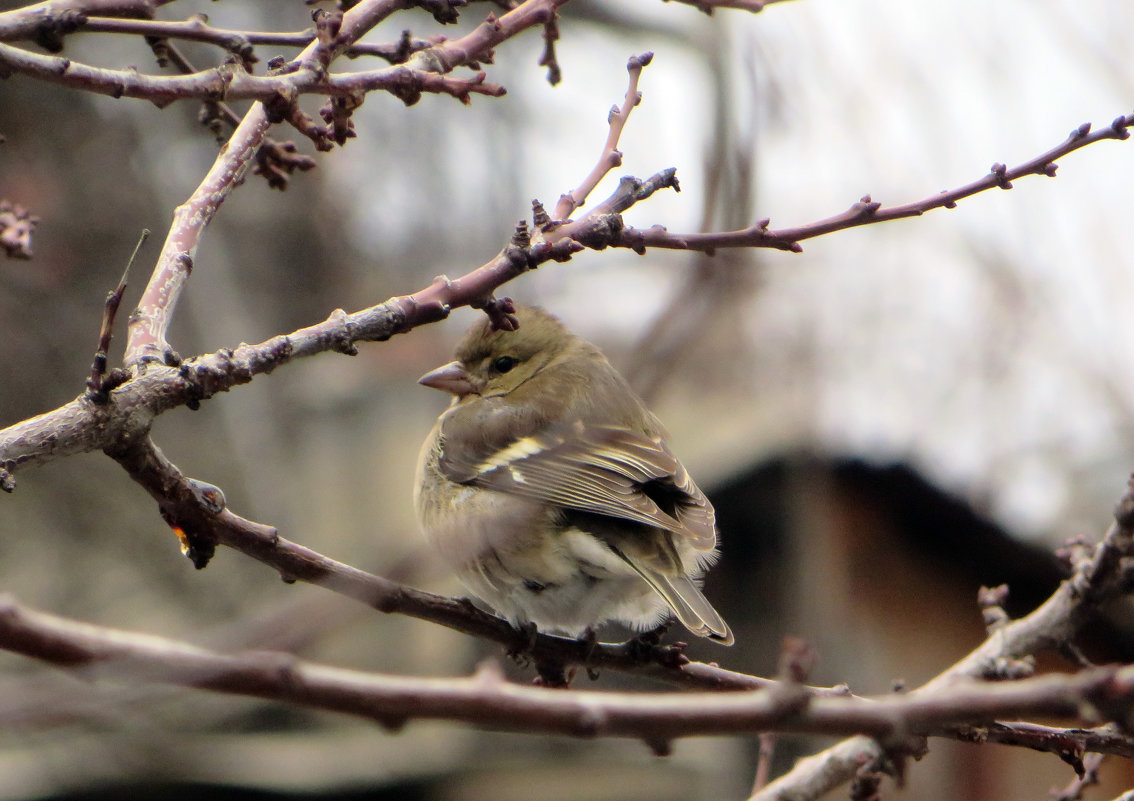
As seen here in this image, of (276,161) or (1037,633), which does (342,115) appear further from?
(1037,633)

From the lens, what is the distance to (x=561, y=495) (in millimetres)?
3566

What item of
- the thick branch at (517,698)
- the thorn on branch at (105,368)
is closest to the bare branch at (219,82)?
the thorn on branch at (105,368)

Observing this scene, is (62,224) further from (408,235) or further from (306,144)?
(408,235)

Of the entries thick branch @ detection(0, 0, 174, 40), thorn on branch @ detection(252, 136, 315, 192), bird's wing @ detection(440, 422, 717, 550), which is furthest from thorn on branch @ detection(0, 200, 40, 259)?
bird's wing @ detection(440, 422, 717, 550)

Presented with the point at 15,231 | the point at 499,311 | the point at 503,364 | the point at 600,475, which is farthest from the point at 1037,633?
the point at 15,231

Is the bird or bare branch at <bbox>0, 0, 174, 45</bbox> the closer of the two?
bare branch at <bbox>0, 0, 174, 45</bbox>

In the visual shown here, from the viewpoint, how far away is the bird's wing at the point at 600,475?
3521 mm

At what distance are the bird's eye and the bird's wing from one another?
60 centimetres

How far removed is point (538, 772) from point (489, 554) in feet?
24.4

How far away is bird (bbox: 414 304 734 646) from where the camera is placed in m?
3.48

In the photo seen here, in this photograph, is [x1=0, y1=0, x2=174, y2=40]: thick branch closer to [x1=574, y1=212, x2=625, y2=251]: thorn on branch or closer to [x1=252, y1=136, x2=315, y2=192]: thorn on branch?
[x1=574, y1=212, x2=625, y2=251]: thorn on branch

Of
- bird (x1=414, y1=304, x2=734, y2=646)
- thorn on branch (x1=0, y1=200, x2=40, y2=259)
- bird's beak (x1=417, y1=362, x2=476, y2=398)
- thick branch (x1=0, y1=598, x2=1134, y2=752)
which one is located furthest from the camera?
bird's beak (x1=417, y1=362, x2=476, y2=398)

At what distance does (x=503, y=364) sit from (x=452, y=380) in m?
0.21

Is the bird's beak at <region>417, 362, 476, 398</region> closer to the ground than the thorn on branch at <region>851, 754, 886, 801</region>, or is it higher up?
higher up
